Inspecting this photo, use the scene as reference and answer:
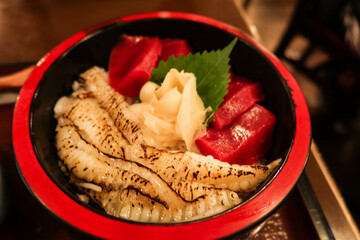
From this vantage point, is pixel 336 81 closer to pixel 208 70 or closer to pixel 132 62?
pixel 208 70

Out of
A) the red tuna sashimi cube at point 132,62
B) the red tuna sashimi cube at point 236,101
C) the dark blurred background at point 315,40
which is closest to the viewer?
the red tuna sashimi cube at point 236,101

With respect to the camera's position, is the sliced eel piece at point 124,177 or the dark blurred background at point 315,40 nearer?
the sliced eel piece at point 124,177

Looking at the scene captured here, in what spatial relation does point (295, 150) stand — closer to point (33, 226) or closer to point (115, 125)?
point (115, 125)

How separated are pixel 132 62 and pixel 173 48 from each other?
19 cm

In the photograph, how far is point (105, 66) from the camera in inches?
51.4

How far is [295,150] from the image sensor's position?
2.78ft

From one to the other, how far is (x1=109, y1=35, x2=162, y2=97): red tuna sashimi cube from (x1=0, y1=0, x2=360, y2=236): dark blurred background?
1.86ft

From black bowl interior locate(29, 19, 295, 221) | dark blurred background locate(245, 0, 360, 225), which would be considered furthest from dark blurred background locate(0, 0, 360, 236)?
black bowl interior locate(29, 19, 295, 221)

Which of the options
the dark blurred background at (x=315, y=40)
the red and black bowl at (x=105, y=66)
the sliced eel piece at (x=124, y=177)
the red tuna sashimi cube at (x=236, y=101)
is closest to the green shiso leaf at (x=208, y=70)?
the red tuna sashimi cube at (x=236, y=101)

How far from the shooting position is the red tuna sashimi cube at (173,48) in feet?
4.02

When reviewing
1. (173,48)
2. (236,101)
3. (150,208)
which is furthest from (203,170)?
(173,48)

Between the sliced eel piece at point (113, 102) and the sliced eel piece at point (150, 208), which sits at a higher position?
the sliced eel piece at point (113, 102)

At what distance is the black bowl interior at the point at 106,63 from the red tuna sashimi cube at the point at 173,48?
6cm

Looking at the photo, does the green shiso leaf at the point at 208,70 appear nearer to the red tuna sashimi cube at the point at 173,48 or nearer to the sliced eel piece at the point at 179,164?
the red tuna sashimi cube at the point at 173,48
